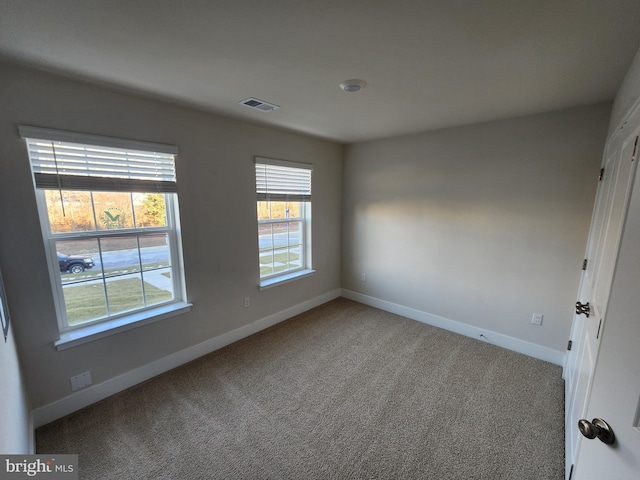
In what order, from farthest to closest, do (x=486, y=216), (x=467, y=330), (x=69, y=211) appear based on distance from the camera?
(x=467, y=330), (x=486, y=216), (x=69, y=211)

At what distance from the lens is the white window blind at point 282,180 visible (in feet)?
9.96

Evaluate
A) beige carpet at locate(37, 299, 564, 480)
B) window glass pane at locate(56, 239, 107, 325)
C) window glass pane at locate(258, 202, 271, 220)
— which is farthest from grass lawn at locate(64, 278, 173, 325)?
window glass pane at locate(258, 202, 271, 220)

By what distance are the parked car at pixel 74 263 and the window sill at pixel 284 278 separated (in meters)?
1.61

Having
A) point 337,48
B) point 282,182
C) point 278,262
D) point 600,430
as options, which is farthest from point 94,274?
point 600,430

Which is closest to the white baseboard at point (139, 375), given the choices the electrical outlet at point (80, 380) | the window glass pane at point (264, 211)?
the electrical outlet at point (80, 380)

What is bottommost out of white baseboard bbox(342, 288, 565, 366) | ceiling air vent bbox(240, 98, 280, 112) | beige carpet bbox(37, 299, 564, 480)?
beige carpet bbox(37, 299, 564, 480)

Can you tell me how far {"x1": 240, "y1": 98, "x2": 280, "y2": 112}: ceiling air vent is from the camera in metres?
2.19

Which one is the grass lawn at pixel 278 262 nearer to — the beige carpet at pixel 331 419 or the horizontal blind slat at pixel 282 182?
the horizontal blind slat at pixel 282 182

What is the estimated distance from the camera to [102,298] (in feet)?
6.94

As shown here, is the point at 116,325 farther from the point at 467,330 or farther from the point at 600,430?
the point at 467,330

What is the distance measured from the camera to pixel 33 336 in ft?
5.88

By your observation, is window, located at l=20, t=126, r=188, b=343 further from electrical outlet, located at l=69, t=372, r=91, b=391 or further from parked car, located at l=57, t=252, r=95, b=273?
electrical outlet, located at l=69, t=372, r=91, b=391

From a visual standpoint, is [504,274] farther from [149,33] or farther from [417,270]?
[149,33]

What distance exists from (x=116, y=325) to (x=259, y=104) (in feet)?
7.12
